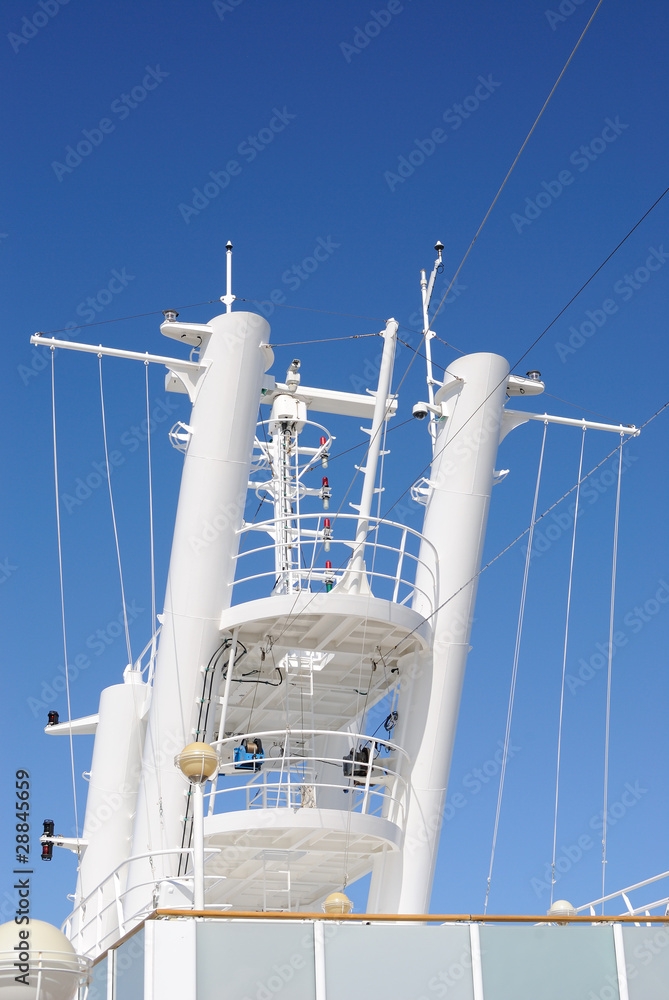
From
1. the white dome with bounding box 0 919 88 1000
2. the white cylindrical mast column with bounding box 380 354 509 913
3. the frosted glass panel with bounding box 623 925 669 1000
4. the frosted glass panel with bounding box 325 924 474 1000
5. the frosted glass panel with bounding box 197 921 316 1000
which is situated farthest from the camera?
the white cylindrical mast column with bounding box 380 354 509 913

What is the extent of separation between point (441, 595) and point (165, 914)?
9228mm

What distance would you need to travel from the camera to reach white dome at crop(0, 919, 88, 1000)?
10750 millimetres

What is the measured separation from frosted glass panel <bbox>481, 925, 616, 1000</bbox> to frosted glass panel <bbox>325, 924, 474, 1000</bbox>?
0.77ft

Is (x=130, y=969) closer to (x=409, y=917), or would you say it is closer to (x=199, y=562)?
(x=409, y=917)

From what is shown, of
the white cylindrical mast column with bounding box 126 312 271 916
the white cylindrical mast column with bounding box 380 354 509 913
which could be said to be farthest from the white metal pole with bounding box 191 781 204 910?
the white cylindrical mast column with bounding box 380 354 509 913

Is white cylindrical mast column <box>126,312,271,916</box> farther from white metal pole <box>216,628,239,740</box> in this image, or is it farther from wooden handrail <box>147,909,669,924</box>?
wooden handrail <box>147,909,669,924</box>

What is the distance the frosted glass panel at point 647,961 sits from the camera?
452 inches

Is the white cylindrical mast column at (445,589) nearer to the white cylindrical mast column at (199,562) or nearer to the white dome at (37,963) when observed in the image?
the white cylindrical mast column at (199,562)

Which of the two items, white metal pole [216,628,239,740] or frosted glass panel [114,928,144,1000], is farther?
white metal pole [216,628,239,740]

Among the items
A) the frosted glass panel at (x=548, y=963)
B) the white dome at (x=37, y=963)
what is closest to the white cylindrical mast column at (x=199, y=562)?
the white dome at (x=37, y=963)

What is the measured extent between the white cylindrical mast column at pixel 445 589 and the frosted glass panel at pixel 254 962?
672 cm

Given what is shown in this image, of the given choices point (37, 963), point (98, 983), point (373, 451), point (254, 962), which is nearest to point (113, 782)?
point (373, 451)

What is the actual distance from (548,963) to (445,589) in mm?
8414

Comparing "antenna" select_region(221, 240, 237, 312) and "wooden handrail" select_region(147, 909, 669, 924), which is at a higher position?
"antenna" select_region(221, 240, 237, 312)
